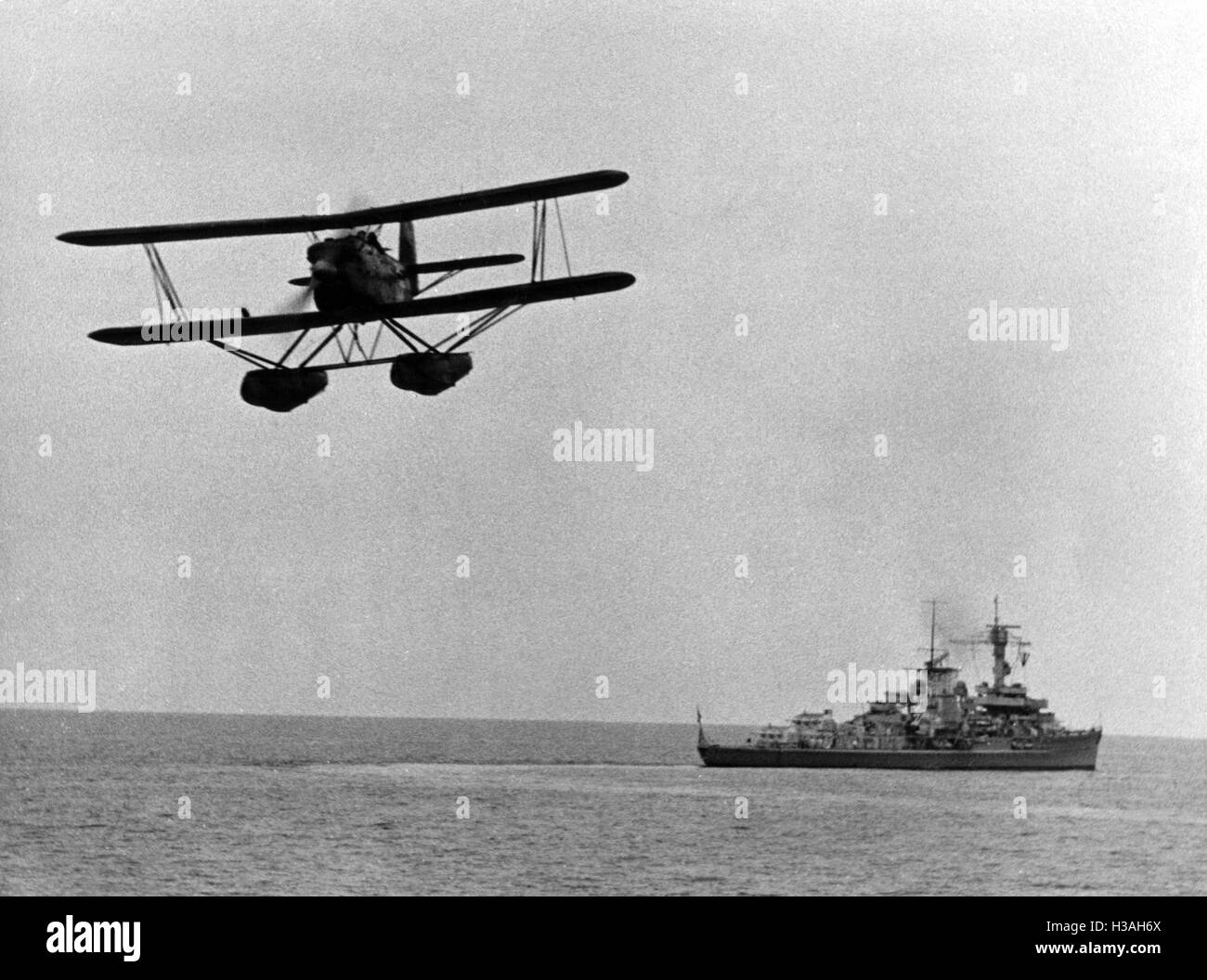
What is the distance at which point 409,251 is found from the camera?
20172 millimetres

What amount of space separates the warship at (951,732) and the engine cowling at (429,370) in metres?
50.4

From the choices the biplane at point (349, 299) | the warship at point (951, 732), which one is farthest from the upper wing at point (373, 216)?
the warship at point (951, 732)

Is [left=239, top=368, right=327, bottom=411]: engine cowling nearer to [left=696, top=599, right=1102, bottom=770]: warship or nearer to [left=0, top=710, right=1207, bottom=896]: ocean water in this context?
[left=0, top=710, right=1207, bottom=896]: ocean water

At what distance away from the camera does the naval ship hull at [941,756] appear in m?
67.0

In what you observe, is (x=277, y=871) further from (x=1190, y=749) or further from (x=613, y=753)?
(x=1190, y=749)

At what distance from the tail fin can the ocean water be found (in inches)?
677

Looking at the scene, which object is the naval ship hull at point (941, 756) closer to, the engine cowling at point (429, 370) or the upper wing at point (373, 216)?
the engine cowling at point (429, 370)

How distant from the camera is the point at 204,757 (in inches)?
3258

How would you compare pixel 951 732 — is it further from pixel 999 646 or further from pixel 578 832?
pixel 578 832

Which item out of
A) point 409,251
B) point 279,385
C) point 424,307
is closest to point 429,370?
point 424,307

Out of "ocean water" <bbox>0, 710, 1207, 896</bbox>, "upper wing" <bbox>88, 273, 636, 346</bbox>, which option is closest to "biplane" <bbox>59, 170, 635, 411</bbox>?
"upper wing" <bbox>88, 273, 636, 346</bbox>

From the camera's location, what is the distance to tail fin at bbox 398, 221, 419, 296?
19.9 metres
